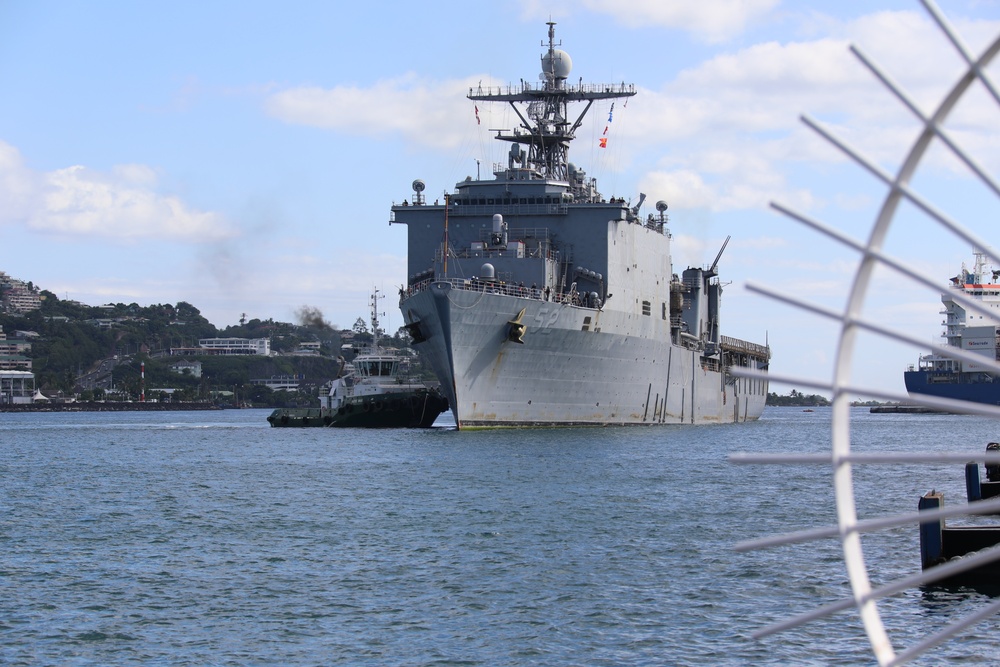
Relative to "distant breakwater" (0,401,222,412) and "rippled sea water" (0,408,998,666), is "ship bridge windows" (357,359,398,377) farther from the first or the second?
"distant breakwater" (0,401,222,412)

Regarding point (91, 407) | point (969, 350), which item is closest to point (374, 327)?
point (969, 350)

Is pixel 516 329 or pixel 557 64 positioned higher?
pixel 557 64

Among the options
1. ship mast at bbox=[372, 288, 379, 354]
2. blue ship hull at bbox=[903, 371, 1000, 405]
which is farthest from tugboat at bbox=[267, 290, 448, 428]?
blue ship hull at bbox=[903, 371, 1000, 405]

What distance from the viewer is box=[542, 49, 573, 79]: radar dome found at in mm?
54156

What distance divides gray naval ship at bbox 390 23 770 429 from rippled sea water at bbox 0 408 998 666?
7.88 meters

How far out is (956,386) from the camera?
3410 inches

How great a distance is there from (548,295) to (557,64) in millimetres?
14859

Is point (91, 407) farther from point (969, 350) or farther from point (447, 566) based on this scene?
point (447, 566)

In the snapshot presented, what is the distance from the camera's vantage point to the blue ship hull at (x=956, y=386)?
273 feet

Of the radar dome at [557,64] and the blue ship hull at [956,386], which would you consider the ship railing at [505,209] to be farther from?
the blue ship hull at [956,386]

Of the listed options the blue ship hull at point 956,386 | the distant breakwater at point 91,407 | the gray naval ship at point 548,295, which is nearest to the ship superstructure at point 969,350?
the blue ship hull at point 956,386

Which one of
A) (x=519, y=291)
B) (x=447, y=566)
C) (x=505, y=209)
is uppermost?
(x=505, y=209)

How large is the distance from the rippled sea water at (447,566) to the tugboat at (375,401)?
2192cm

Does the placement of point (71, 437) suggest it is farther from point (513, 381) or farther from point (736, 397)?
point (736, 397)
